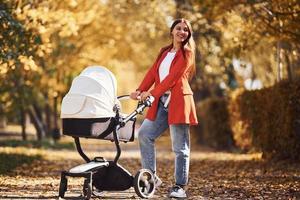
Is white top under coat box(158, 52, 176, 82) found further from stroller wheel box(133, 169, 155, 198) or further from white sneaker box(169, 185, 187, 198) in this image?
white sneaker box(169, 185, 187, 198)

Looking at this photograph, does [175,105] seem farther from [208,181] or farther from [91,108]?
[208,181]

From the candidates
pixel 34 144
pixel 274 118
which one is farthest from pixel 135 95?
pixel 34 144

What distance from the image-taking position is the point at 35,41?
12.5 metres

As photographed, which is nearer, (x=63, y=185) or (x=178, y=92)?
(x=63, y=185)

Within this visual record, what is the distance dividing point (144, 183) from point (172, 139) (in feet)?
1.96

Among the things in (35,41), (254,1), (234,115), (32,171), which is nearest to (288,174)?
(254,1)

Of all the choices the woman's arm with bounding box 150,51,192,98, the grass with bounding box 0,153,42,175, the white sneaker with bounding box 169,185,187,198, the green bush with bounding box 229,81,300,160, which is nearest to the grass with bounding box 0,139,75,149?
the grass with bounding box 0,153,42,175

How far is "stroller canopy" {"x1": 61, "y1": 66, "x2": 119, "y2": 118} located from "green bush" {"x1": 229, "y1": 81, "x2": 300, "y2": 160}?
Answer: 5.85 metres

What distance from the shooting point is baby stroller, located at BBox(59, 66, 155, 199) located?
6.89 metres

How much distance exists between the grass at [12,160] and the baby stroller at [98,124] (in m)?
3.97

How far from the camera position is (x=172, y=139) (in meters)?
7.48

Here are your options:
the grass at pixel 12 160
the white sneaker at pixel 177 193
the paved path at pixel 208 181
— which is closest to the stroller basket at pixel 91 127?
the paved path at pixel 208 181

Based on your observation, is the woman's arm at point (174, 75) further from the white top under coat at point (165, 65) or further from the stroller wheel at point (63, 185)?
the stroller wheel at point (63, 185)

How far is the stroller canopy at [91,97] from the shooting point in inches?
271
